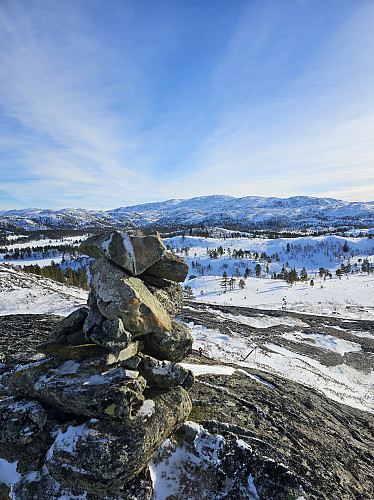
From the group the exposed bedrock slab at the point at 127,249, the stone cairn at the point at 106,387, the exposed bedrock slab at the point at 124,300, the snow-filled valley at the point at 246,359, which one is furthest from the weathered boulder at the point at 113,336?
the snow-filled valley at the point at 246,359

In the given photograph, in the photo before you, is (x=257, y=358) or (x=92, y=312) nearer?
(x=92, y=312)

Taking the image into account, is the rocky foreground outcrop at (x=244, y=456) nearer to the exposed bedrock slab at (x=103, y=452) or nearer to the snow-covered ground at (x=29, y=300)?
the exposed bedrock slab at (x=103, y=452)

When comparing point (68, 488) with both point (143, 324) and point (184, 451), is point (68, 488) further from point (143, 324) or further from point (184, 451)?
point (143, 324)

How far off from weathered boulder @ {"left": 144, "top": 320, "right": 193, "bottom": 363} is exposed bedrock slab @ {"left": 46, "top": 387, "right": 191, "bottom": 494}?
2.42 m

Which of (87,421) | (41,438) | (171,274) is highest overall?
(171,274)

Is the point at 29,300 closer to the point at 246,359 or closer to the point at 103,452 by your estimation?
the point at 246,359

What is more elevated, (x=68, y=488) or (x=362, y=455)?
(x=68, y=488)

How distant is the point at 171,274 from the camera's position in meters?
11.2

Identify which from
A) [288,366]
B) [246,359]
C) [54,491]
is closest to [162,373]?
[54,491]

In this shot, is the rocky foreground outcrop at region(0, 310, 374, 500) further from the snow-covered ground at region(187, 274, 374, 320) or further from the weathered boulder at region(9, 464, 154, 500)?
the snow-covered ground at region(187, 274, 374, 320)

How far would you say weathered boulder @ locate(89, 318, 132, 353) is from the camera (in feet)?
26.7

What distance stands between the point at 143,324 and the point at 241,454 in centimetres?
501

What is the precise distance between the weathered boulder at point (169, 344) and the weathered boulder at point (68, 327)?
300cm

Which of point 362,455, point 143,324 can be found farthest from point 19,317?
point 362,455
